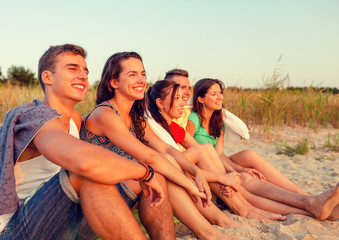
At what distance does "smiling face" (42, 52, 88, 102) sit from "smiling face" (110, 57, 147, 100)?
59cm

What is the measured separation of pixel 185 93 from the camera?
3688 millimetres

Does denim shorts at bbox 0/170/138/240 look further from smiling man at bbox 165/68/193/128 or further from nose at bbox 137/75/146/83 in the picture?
smiling man at bbox 165/68/193/128

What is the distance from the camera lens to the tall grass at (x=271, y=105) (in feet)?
22.8

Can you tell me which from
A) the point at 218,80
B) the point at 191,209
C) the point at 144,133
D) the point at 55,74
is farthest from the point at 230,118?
the point at 55,74

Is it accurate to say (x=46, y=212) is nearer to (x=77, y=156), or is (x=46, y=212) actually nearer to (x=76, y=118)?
(x=77, y=156)

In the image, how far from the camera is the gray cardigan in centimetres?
166

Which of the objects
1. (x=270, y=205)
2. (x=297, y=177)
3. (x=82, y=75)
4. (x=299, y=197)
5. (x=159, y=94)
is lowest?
(x=297, y=177)

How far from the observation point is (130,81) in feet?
8.95

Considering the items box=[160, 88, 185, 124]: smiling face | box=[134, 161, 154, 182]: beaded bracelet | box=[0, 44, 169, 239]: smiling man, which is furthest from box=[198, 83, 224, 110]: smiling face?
box=[0, 44, 169, 239]: smiling man

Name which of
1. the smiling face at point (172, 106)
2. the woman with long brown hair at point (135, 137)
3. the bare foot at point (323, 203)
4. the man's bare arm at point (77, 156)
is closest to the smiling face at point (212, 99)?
the smiling face at point (172, 106)

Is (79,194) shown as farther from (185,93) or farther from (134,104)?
(185,93)

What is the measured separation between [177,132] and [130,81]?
2.98 feet

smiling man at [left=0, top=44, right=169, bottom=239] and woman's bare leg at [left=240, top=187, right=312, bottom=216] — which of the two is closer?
smiling man at [left=0, top=44, right=169, bottom=239]

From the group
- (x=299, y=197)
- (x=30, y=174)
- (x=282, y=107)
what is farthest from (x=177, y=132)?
(x=282, y=107)
